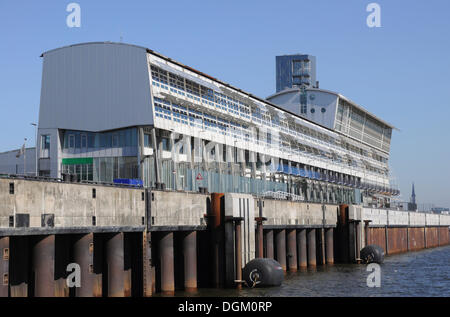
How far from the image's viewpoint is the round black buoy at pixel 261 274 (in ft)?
151

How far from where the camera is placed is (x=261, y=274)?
151ft

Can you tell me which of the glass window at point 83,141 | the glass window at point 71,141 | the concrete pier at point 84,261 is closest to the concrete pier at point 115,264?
the concrete pier at point 84,261

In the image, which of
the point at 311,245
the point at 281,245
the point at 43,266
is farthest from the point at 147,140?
the point at 43,266

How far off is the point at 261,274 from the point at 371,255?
30320mm

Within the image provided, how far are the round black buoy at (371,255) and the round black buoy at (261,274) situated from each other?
28376mm

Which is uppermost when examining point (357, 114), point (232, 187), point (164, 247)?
point (357, 114)

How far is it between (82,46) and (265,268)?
3106 cm

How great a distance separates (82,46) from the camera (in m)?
66.1

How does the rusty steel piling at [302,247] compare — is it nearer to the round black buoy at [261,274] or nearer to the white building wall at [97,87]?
the white building wall at [97,87]

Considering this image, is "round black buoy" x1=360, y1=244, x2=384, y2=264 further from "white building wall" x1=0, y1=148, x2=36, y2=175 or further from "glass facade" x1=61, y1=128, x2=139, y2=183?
"white building wall" x1=0, y1=148, x2=36, y2=175

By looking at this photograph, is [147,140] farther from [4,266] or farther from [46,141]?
[4,266]
